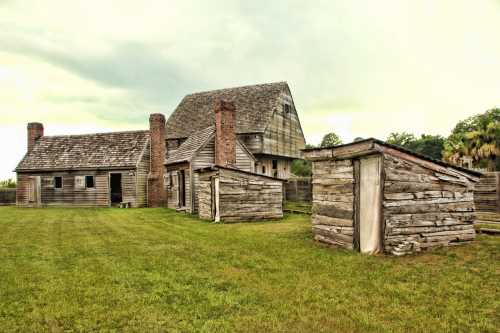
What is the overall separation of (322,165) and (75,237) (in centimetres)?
881

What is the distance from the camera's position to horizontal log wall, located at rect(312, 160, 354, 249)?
32.9ft

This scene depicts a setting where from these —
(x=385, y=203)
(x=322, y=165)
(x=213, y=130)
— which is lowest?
(x=385, y=203)

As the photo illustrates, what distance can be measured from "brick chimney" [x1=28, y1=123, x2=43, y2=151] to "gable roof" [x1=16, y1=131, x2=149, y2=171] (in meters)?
0.50

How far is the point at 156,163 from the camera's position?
2858cm

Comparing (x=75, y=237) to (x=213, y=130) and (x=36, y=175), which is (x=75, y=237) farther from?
(x=36, y=175)

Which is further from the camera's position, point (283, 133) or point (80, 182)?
point (283, 133)

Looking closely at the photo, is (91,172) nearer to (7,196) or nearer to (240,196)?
(7,196)

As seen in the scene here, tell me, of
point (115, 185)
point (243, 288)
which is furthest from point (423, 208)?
point (115, 185)

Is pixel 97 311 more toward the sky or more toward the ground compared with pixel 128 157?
more toward the ground

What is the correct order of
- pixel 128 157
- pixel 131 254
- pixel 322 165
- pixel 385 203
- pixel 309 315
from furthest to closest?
pixel 128 157 < pixel 322 165 < pixel 131 254 < pixel 385 203 < pixel 309 315

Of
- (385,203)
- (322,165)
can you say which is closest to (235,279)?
(385,203)

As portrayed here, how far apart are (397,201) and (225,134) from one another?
13.9m

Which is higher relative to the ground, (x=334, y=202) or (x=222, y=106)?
(x=222, y=106)

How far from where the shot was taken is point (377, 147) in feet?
29.8
